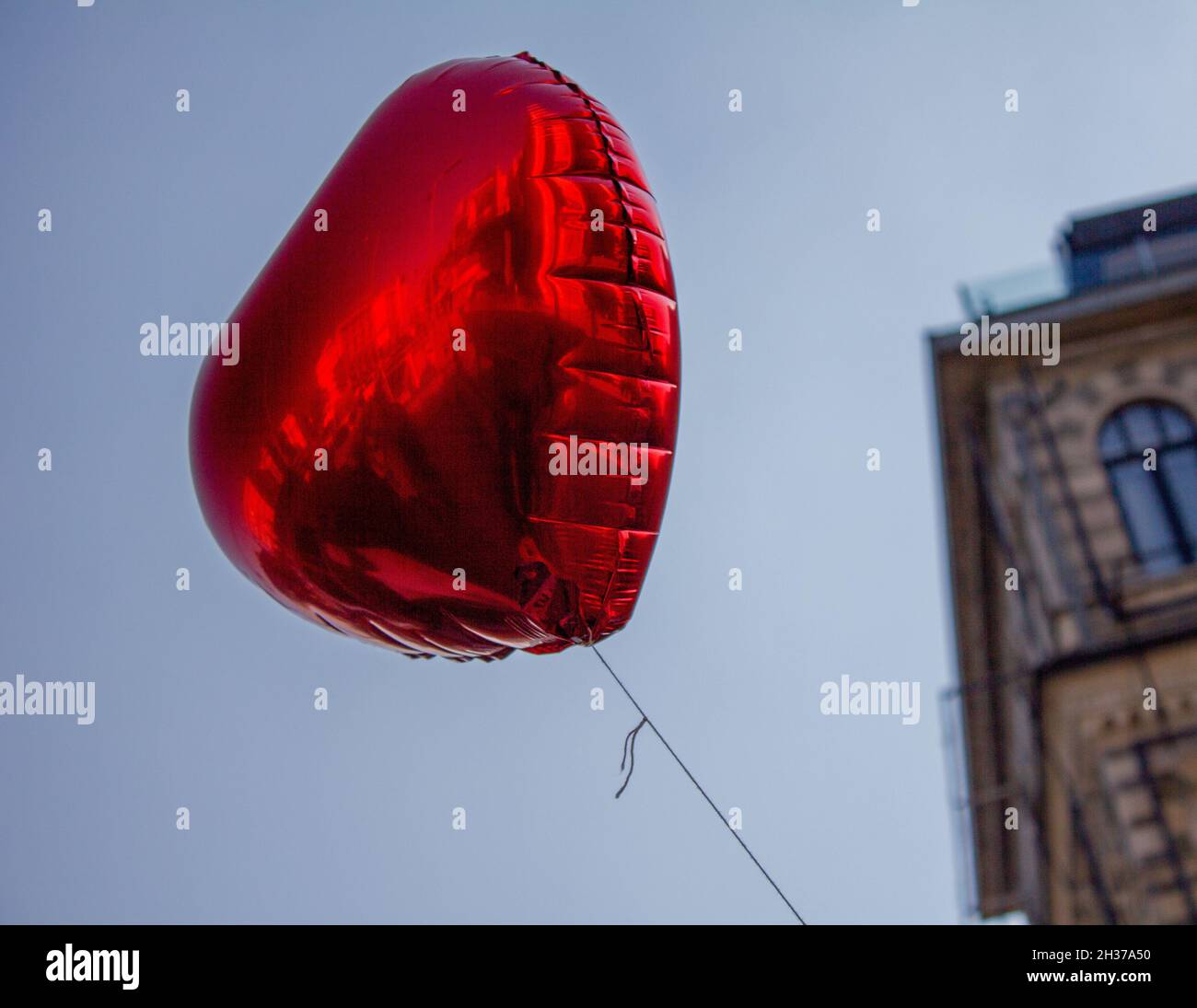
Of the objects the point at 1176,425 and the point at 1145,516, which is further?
the point at 1176,425

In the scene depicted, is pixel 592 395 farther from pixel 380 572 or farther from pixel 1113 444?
pixel 1113 444

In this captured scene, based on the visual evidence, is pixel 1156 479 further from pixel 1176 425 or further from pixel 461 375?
pixel 461 375

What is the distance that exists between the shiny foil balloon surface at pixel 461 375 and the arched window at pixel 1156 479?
7.14 m

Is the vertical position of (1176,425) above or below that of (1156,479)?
above

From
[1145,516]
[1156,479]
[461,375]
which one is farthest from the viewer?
[1156,479]

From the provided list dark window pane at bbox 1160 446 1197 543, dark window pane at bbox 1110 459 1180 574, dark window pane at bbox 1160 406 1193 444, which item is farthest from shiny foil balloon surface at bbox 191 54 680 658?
dark window pane at bbox 1160 406 1193 444

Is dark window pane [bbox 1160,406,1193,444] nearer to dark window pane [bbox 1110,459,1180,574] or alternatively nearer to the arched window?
the arched window

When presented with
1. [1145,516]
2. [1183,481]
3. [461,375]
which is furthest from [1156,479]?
[461,375]

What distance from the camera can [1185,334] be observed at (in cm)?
1030

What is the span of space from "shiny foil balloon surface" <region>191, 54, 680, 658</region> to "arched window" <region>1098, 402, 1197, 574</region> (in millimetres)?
7136

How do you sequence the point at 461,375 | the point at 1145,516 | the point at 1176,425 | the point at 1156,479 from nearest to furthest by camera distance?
the point at 461,375
the point at 1145,516
the point at 1156,479
the point at 1176,425

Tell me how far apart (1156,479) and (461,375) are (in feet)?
27.1

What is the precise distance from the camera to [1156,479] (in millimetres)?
9922
